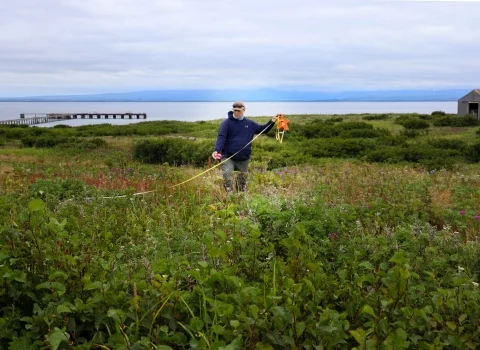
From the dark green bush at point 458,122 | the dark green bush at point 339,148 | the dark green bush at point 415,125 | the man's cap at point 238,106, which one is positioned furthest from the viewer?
the dark green bush at point 458,122

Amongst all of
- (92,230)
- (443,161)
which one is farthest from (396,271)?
(443,161)

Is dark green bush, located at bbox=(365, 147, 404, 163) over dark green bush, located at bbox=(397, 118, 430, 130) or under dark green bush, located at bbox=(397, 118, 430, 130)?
under

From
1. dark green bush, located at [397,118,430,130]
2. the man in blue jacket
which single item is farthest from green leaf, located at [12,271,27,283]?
dark green bush, located at [397,118,430,130]

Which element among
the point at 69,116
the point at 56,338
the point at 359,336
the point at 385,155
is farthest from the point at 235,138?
the point at 69,116

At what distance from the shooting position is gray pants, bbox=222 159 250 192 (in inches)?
399

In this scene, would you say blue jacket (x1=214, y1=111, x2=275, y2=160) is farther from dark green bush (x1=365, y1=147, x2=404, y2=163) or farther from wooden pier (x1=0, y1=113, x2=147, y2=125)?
wooden pier (x1=0, y1=113, x2=147, y2=125)

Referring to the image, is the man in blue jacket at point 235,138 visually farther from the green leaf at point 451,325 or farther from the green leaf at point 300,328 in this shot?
the green leaf at point 300,328

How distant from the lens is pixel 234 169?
1066cm

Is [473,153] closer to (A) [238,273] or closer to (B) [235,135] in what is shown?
(B) [235,135]

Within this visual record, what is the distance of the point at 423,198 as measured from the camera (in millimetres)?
8445

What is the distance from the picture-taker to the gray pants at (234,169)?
33.2ft

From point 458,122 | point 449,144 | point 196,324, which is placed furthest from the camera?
point 458,122

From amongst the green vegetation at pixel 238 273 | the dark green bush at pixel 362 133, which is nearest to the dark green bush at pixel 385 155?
the dark green bush at pixel 362 133

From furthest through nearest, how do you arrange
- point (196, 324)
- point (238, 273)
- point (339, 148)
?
point (339, 148)
point (238, 273)
point (196, 324)
